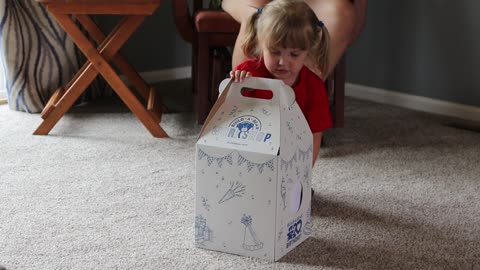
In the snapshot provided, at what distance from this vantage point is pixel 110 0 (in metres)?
2.39

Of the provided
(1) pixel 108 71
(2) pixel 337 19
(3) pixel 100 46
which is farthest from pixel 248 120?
(3) pixel 100 46

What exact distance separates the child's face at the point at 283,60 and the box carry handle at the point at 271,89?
5.5 inches

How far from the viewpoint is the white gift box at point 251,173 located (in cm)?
158

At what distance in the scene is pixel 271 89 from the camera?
1.62m

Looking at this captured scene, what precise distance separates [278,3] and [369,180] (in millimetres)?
679

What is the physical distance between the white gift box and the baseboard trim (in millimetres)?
1505

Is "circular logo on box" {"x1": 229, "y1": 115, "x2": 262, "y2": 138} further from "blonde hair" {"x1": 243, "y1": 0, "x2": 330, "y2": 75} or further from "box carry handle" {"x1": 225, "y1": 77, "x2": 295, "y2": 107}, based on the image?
"blonde hair" {"x1": 243, "y1": 0, "x2": 330, "y2": 75}

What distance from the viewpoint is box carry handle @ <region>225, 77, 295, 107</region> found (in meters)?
1.61

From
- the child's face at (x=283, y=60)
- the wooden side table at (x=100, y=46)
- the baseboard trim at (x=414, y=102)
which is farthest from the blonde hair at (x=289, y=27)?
the baseboard trim at (x=414, y=102)

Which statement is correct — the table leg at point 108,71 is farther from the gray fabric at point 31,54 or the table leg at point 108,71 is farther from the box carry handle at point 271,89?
the box carry handle at point 271,89

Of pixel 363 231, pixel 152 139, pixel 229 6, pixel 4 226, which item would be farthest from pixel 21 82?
pixel 363 231

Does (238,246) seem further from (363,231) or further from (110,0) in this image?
(110,0)

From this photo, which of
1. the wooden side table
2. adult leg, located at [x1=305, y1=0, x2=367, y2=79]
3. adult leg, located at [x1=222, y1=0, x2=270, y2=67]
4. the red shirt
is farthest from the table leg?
the red shirt

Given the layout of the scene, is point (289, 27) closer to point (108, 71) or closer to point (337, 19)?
point (337, 19)
